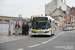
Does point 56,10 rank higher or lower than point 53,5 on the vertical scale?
lower

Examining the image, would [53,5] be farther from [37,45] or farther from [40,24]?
[37,45]

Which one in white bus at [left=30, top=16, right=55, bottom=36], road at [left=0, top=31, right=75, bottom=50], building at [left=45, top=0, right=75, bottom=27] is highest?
building at [left=45, top=0, right=75, bottom=27]

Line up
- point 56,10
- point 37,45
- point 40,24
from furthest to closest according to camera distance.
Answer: point 56,10
point 40,24
point 37,45

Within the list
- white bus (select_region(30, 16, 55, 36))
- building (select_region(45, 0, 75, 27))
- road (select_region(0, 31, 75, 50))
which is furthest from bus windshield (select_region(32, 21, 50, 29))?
building (select_region(45, 0, 75, 27))

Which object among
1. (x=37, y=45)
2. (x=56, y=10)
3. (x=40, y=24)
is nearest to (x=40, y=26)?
(x=40, y=24)

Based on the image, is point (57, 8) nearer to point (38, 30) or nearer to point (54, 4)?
point (54, 4)

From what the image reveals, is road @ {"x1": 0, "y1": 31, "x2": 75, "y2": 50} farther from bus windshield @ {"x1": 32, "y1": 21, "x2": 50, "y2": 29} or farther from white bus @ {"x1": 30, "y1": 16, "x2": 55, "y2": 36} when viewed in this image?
bus windshield @ {"x1": 32, "y1": 21, "x2": 50, "y2": 29}

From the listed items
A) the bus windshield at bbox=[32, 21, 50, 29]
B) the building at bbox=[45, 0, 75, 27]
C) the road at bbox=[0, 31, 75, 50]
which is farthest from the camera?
the building at bbox=[45, 0, 75, 27]

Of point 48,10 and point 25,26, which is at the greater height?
point 48,10

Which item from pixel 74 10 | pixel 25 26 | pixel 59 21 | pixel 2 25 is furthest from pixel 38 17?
pixel 74 10

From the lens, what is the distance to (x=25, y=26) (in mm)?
27062

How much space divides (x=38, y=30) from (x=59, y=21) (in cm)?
7289

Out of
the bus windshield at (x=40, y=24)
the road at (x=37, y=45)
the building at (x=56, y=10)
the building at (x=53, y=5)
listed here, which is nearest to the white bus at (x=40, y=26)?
the bus windshield at (x=40, y=24)

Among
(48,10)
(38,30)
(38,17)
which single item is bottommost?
(38,30)
